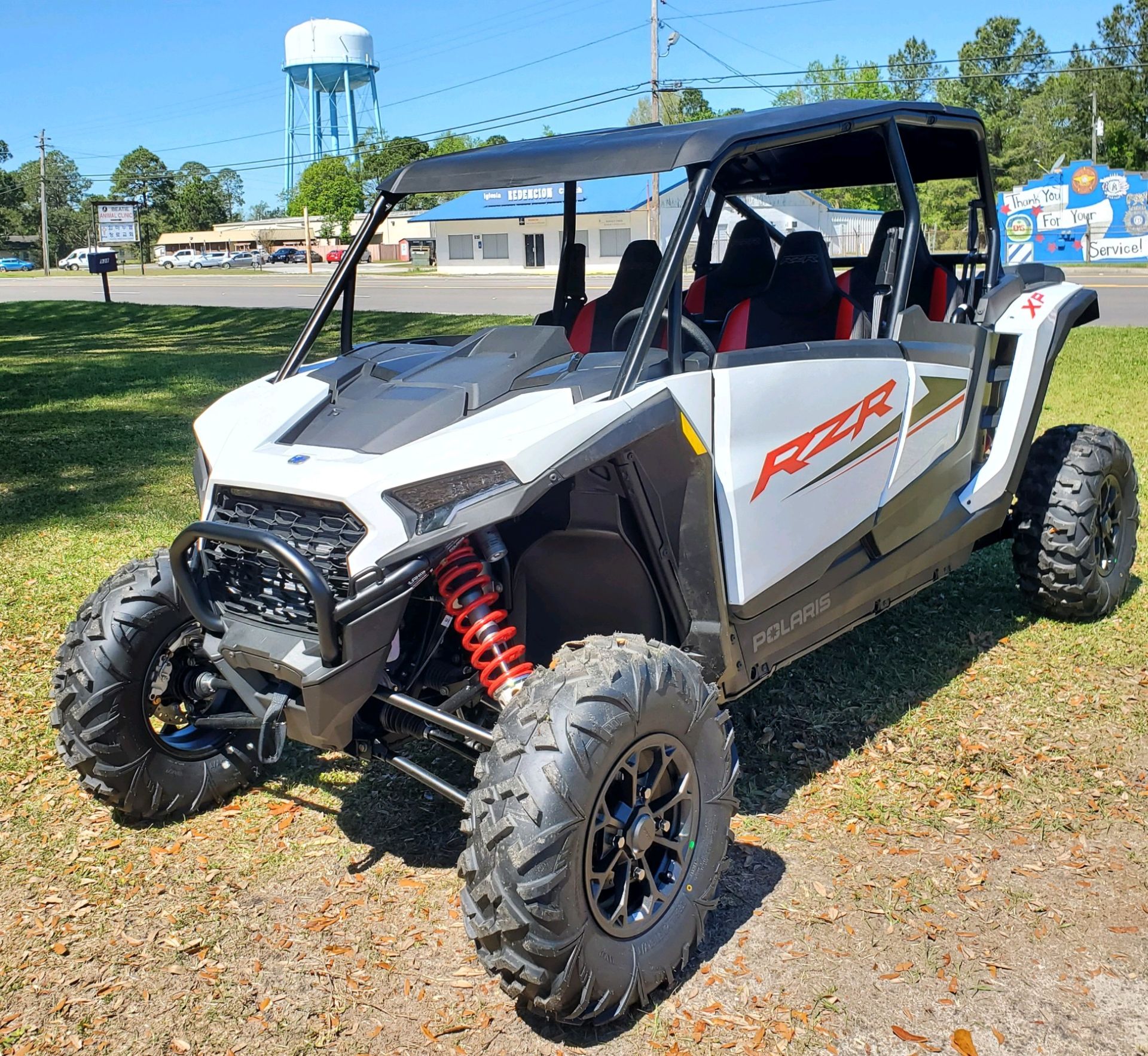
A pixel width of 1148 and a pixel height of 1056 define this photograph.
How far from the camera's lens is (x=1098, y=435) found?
18.0 feet

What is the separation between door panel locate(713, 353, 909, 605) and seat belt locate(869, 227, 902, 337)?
10.7 inches

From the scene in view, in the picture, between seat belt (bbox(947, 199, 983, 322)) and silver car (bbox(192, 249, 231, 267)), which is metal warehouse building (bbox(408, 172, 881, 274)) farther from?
silver car (bbox(192, 249, 231, 267))

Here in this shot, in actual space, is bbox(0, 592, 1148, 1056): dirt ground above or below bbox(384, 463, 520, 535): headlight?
below

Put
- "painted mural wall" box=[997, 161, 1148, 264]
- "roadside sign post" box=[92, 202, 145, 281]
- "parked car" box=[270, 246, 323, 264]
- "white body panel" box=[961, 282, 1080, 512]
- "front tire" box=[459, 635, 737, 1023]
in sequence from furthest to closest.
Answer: "parked car" box=[270, 246, 323, 264] < "painted mural wall" box=[997, 161, 1148, 264] < "roadside sign post" box=[92, 202, 145, 281] < "white body panel" box=[961, 282, 1080, 512] < "front tire" box=[459, 635, 737, 1023]

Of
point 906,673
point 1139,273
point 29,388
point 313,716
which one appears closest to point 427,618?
point 313,716

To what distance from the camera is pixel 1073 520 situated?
5.26 m

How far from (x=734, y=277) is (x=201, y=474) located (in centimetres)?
253

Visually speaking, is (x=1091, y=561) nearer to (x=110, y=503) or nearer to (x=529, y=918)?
(x=529, y=918)

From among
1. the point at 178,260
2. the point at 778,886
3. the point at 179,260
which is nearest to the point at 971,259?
the point at 778,886

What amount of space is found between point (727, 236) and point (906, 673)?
6.66 feet

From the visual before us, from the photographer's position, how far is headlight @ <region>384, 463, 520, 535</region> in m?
2.97

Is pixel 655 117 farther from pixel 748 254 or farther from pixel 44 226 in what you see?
A: pixel 44 226

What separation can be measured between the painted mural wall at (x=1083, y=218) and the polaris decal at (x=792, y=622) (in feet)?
116

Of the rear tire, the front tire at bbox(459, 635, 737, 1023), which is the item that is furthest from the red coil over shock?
the rear tire
